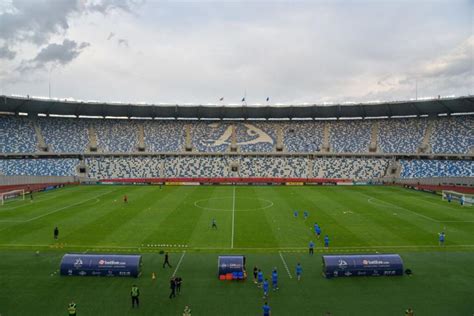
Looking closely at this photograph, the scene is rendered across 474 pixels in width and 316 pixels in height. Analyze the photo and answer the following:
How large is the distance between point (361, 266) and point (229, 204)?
81.8ft

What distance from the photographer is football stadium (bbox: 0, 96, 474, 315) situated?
19.6m

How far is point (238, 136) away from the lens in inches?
3201

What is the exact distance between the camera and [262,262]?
24047 mm

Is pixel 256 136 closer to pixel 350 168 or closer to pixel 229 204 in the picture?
pixel 350 168

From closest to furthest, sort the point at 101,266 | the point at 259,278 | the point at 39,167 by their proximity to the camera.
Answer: the point at 259,278 < the point at 101,266 < the point at 39,167

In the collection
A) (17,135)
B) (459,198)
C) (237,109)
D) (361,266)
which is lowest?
(361,266)

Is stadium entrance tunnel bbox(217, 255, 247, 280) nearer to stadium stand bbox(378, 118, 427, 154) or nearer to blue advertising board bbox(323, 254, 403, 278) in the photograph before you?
blue advertising board bbox(323, 254, 403, 278)

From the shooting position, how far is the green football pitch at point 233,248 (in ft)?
59.7

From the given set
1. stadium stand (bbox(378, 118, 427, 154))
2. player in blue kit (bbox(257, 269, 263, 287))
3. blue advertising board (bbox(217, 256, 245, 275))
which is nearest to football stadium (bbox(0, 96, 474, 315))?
blue advertising board (bbox(217, 256, 245, 275))

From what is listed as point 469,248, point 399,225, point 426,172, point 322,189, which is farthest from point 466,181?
point 469,248

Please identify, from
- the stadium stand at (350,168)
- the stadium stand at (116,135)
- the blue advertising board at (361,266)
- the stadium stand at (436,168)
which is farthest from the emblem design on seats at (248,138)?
the blue advertising board at (361,266)

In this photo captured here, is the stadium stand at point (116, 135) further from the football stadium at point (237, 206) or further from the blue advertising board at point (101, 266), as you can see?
the blue advertising board at point (101, 266)

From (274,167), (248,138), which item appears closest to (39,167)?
(248,138)

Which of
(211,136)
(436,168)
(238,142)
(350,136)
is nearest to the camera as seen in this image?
(436,168)
